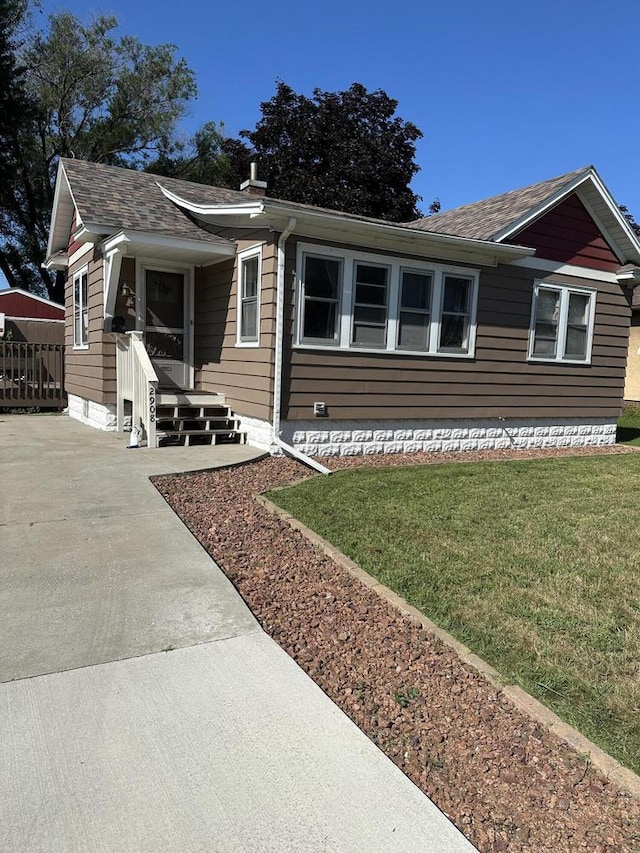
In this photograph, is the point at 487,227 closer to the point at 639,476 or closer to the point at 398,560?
the point at 639,476

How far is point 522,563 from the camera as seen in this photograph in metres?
4.48

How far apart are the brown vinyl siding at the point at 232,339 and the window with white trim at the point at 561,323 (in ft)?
16.0

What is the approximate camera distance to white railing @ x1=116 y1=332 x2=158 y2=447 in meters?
8.18

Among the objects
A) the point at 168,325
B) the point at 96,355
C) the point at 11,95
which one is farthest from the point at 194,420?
the point at 11,95

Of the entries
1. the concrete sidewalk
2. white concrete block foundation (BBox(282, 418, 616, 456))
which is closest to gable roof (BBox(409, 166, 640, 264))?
white concrete block foundation (BBox(282, 418, 616, 456))

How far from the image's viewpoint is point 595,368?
37.4 feet

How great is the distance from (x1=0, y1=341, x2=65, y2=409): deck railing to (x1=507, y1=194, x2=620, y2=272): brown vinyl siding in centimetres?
1011

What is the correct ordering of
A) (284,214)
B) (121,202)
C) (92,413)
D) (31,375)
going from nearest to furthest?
(284,214) → (121,202) → (92,413) → (31,375)

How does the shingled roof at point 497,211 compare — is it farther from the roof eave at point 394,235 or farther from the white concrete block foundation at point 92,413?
the white concrete block foundation at point 92,413

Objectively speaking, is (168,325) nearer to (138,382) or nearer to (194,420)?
(138,382)

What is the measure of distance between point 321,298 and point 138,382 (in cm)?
285

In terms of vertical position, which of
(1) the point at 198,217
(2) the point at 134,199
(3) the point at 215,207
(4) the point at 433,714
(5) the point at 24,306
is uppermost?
(2) the point at 134,199

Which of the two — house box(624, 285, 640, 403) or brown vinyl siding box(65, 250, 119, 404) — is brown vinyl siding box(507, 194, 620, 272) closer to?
brown vinyl siding box(65, 250, 119, 404)

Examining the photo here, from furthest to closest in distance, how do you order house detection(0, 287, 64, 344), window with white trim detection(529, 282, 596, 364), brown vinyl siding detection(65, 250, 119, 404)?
house detection(0, 287, 64, 344), window with white trim detection(529, 282, 596, 364), brown vinyl siding detection(65, 250, 119, 404)
